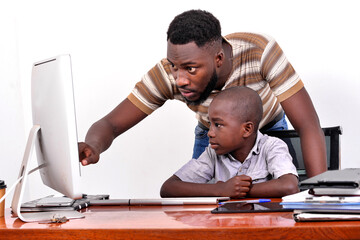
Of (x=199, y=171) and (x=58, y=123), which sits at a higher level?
(x=58, y=123)

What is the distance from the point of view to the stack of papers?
1242mm

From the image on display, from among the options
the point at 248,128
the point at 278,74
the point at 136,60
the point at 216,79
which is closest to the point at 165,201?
the point at 248,128

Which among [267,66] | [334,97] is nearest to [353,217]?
[267,66]

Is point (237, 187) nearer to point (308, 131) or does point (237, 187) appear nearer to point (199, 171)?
point (199, 171)

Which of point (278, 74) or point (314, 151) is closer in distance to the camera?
point (314, 151)

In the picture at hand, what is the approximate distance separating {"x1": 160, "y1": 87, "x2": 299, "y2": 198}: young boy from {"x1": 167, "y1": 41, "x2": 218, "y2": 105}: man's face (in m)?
0.09

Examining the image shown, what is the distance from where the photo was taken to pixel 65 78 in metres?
1.44

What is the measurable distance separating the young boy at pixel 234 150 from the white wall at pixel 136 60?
75.3 inches

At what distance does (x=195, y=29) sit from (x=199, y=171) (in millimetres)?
535

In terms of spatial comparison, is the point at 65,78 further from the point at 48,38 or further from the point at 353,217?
the point at 48,38

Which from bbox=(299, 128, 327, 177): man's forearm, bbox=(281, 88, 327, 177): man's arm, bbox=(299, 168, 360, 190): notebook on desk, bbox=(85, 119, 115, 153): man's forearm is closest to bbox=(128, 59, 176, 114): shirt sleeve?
bbox=(85, 119, 115, 153): man's forearm

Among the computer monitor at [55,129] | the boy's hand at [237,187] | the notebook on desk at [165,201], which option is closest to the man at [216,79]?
the notebook on desk at [165,201]

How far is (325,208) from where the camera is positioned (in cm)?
126

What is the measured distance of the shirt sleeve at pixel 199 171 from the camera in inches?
84.7
